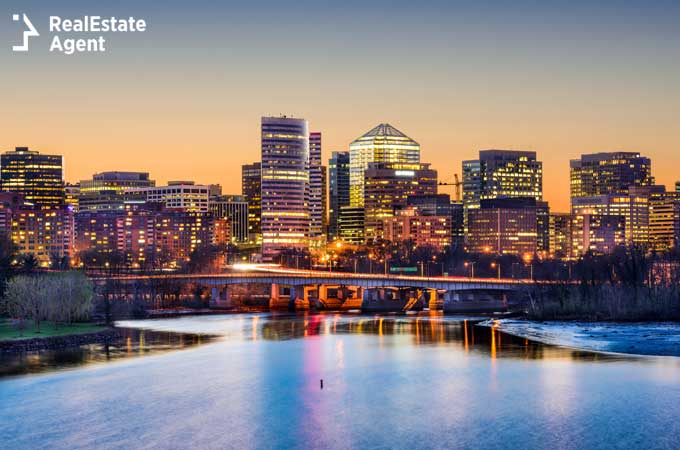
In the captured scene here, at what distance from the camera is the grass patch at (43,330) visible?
95.9 metres

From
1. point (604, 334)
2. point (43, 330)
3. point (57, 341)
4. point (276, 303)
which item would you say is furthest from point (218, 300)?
point (604, 334)

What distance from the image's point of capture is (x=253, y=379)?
3004 inches

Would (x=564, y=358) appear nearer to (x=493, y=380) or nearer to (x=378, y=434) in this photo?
(x=493, y=380)

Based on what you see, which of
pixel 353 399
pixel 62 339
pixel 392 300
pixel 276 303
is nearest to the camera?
pixel 353 399

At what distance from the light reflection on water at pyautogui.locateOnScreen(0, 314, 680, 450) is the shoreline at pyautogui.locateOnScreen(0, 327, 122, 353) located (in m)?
5.89

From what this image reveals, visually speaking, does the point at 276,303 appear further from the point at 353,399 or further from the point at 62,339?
the point at 353,399

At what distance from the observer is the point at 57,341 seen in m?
96.7

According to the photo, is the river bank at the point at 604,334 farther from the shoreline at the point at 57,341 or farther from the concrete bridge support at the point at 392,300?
the concrete bridge support at the point at 392,300

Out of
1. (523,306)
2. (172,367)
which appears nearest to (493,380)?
(172,367)

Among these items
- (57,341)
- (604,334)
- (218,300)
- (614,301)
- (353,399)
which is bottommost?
(353,399)

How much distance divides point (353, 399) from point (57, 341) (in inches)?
1614

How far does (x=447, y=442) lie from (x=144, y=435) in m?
16.9

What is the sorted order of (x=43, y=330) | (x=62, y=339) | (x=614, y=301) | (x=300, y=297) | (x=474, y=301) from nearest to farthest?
(x=62, y=339)
(x=43, y=330)
(x=614, y=301)
(x=474, y=301)
(x=300, y=297)

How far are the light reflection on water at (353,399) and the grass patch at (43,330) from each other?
9.31 meters
